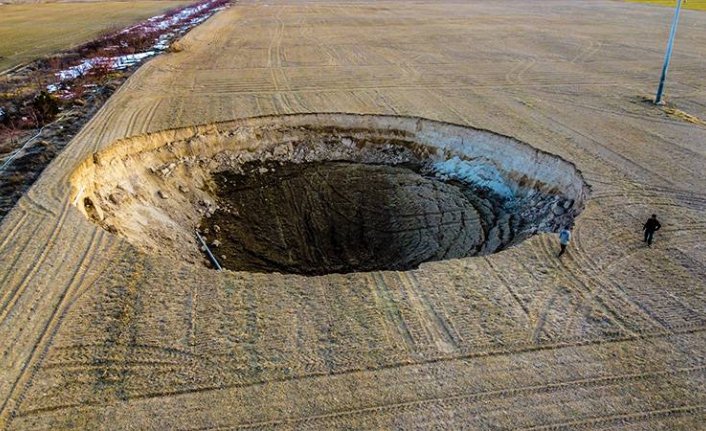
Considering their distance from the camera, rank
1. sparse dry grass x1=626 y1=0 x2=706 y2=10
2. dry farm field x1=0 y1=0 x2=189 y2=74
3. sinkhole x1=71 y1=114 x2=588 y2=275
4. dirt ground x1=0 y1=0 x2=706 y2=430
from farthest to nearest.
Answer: sparse dry grass x1=626 y1=0 x2=706 y2=10 < dry farm field x1=0 y1=0 x2=189 y2=74 < sinkhole x1=71 y1=114 x2=588 y2=275 < dirt ground x1=0 y1=0 x2=706 y2=430

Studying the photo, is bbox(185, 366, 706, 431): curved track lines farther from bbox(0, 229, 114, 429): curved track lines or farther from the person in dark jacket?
the person in dark jacket

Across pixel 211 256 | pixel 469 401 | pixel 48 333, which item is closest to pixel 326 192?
pixel 211 256

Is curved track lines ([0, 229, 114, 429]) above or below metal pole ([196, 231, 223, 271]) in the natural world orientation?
above

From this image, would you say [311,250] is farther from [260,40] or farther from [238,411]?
[260,40]

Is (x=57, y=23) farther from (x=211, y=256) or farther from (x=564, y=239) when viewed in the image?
(x=564, y=239)

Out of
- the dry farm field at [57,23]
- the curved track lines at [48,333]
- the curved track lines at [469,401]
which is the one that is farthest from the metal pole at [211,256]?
the dry farm field at [57,23]

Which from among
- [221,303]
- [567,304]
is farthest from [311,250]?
[567,304]

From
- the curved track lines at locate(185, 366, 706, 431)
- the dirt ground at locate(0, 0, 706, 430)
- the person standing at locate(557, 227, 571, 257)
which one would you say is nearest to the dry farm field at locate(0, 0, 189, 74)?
the dirt ground at locate(0, 0, 706, 430)
